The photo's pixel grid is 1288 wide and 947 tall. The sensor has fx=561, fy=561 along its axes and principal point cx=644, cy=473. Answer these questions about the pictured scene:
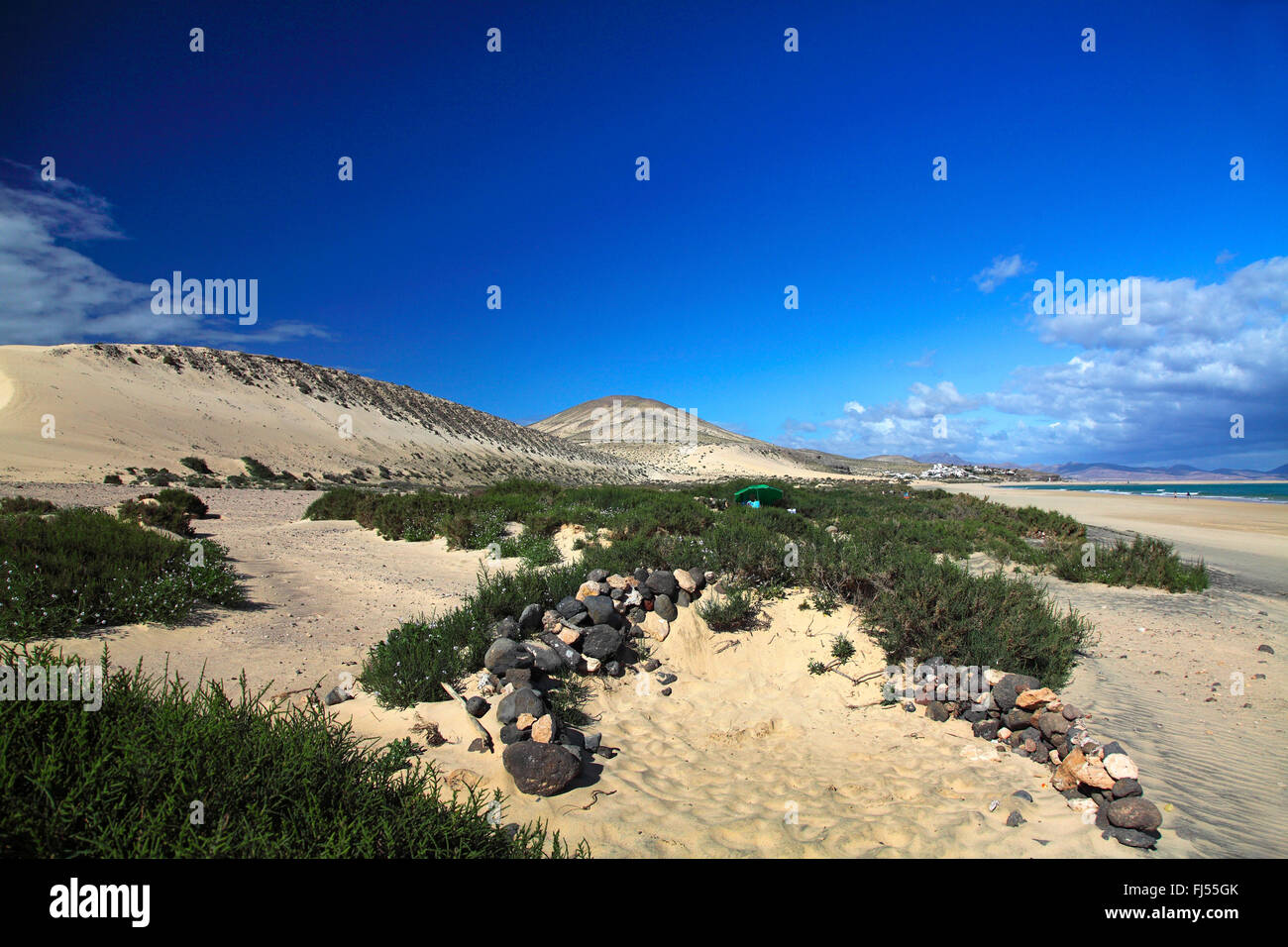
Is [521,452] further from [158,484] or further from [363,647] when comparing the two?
[363,647]

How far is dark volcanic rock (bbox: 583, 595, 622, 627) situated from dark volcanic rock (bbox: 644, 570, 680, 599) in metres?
0.72

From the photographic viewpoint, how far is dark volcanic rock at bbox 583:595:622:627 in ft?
23.1

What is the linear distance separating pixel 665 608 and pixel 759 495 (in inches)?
431

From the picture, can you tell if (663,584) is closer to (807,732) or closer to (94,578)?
(807,732)

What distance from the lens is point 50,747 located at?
254 centimetres

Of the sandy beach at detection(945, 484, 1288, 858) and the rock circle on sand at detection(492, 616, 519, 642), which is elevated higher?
the rock circle on sand at detection(492, 616, 519, 642)

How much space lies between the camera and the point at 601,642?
258 inches

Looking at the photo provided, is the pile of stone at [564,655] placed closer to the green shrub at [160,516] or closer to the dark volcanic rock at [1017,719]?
the dark volcanic rock at [1017,719]

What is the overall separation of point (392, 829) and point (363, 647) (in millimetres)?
4375

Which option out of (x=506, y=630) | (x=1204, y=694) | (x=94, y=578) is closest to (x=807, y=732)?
(x=506, y=630)

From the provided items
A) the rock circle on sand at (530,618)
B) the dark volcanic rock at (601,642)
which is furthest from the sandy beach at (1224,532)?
the rock circle on sand at (530,618)

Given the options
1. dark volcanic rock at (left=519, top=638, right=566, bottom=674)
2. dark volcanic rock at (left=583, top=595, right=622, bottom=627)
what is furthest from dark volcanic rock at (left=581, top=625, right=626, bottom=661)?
dark volcanic rock at (left=519, top=638, right=566, bottom=674)

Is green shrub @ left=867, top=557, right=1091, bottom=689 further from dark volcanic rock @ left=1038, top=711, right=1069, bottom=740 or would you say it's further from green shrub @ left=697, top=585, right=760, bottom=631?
green shrub @ left=697, top=585, right=760, bottom=631
